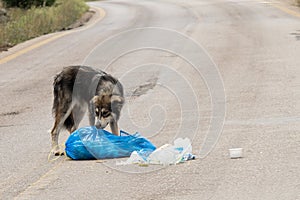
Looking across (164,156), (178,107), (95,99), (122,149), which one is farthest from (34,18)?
(164,156)

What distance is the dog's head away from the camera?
7.97 m

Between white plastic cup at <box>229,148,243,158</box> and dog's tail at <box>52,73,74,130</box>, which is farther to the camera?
dog's tail at <box>52,73,74,130</box>

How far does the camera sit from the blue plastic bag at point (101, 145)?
27.0 feet

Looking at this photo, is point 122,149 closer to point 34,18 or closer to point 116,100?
point 116,100

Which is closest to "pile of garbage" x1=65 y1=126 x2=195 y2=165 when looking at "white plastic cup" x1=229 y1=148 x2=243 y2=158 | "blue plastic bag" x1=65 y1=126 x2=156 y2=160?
"blue plastic bag" x1=65 y1=126 x2=156 y2=160

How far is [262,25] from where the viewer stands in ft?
79.5

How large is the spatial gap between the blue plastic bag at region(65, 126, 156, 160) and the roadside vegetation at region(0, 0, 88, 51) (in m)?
13.3

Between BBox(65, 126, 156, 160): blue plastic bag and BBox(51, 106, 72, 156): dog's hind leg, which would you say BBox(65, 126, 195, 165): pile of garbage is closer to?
BBox(65, 126, 156, 160): blue plastic bag

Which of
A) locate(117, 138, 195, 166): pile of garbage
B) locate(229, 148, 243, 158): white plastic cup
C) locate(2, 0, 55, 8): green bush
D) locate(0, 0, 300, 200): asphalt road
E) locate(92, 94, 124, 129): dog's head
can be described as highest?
locate(92, 94, 124, 129): dog's head

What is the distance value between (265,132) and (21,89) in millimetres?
6453

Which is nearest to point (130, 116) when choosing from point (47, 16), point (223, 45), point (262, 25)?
point (223, 45)

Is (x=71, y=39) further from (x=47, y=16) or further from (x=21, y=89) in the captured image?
(x=21, y=89)

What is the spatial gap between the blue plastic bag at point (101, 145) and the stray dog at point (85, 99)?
4.7 inches

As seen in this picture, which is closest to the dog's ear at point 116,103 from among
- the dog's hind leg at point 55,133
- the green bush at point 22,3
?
the dog's hind leg at point 55,133
